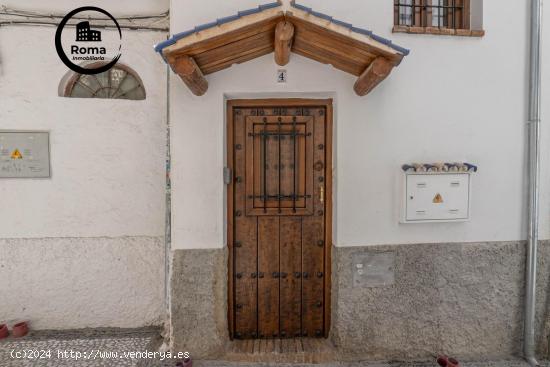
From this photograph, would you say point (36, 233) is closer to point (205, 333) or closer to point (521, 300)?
point (205, 333)

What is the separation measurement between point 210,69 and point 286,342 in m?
2.86

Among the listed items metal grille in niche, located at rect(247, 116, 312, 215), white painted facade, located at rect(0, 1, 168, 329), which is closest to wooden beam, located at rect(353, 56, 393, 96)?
metal grille in niche, located at rect(247, 116, 312, 215)

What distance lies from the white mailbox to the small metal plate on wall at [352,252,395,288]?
44 centimetres

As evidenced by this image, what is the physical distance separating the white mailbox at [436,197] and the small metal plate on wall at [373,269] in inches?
17.2

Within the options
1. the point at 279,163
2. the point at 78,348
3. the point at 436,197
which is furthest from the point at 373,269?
the point at 78,348

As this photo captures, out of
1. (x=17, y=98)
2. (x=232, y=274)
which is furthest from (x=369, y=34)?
(x=17, y=98)

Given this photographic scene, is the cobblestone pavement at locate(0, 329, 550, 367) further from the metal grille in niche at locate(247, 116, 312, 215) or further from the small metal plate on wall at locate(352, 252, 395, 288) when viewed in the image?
the metal grille in niche at locate(247, 116, 312, 215)

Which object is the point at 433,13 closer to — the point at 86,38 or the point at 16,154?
the point at 86,38

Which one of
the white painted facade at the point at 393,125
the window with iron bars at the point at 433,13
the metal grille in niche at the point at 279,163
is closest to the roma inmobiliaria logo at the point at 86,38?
the white painted facade at the point at 393,125

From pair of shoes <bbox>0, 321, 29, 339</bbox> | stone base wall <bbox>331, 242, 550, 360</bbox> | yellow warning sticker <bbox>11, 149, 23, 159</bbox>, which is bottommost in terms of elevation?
pair of shoes <bbox>0, 321, 29, 339</bbox>

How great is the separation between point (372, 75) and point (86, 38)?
3207mm

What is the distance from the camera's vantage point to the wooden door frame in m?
3.17

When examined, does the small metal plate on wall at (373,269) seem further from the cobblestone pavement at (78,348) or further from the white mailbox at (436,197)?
the cobblestone pavement at (78,348)

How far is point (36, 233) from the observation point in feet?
11.7
